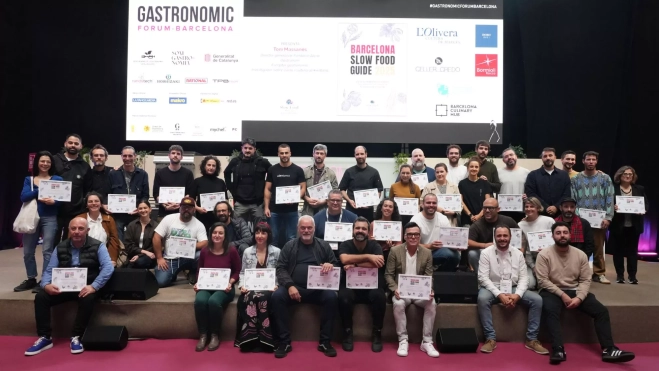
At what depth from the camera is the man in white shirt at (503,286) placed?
4195 mm

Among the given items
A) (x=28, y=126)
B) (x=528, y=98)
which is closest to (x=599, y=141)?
(x=528, y=98)

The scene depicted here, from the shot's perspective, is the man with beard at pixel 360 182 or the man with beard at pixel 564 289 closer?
the man with beard at pixel 564 289

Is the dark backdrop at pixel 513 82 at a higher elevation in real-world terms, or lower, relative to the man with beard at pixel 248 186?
higher

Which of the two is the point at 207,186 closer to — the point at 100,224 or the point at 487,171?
the point at 100,224

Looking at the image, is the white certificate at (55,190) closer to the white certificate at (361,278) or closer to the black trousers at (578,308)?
the white certificate at (361,278)

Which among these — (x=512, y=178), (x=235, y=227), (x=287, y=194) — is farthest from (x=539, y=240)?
(x=235, y=227)

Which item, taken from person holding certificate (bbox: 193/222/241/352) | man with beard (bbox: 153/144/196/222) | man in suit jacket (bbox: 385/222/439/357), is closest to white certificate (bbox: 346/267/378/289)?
man in suit jacket (bbox: 385/222/439/357)

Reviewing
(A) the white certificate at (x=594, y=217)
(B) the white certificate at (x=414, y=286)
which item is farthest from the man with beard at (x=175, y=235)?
(A) the white certificate at (x=594, y=217)

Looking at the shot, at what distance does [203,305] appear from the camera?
414cm

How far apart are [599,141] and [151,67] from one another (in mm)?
7695

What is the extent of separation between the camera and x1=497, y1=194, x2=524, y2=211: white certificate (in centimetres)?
545

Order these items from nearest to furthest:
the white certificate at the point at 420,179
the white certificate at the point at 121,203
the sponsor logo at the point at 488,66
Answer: the white certificate at the point at 121,203 → the white certificate at the point at 420,179 → the sponsor logo at the point at 488,66

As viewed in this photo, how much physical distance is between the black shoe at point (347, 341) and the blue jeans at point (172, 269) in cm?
189

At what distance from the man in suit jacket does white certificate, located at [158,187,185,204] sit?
254 cm
